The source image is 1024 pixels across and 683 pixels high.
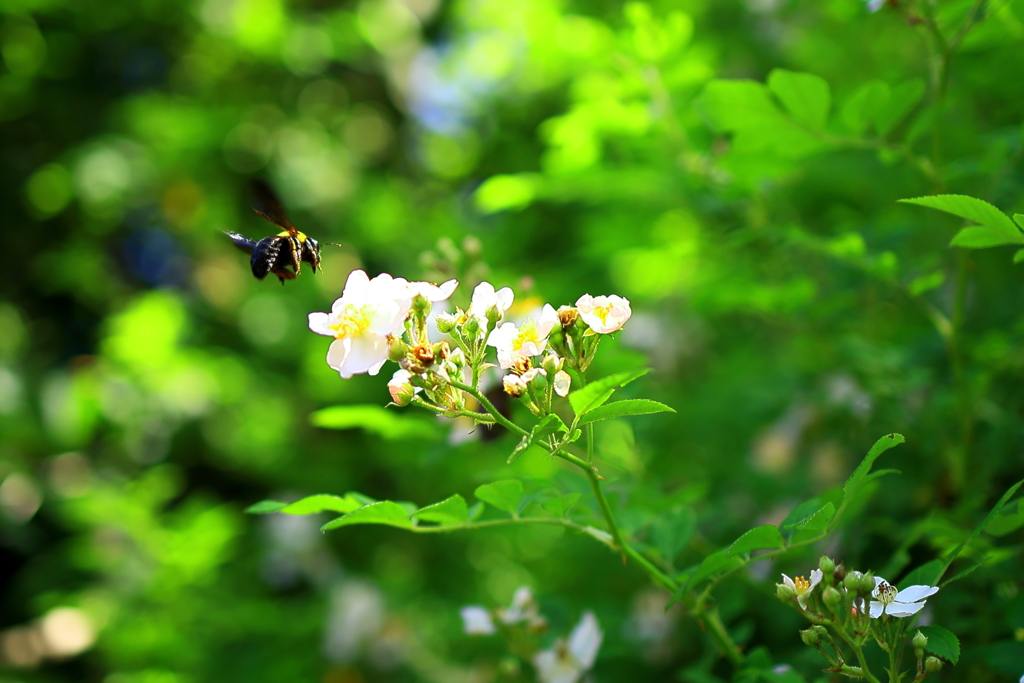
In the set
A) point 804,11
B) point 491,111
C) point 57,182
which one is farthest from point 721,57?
point 57,182

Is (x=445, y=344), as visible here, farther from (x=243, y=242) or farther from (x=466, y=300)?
(x=466, y=300)

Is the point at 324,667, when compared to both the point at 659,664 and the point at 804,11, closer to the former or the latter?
the point at 659,664

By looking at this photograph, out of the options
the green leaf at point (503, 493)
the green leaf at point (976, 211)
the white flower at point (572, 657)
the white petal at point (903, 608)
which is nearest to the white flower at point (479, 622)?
the white flower at point (572, 657)

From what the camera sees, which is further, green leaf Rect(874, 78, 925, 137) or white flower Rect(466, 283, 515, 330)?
green leaf Rect(874, 78, 925, 137)

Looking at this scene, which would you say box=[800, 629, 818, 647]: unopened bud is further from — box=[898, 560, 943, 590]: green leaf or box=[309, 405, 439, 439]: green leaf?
box=[309, 405, 439, 439]: green leaf

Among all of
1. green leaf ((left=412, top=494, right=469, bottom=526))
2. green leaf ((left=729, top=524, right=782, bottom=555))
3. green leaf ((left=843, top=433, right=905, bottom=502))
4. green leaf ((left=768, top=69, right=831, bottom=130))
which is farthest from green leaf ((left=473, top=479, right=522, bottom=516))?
green leaf ((left=768, top=69, right=831, bottom=130))
